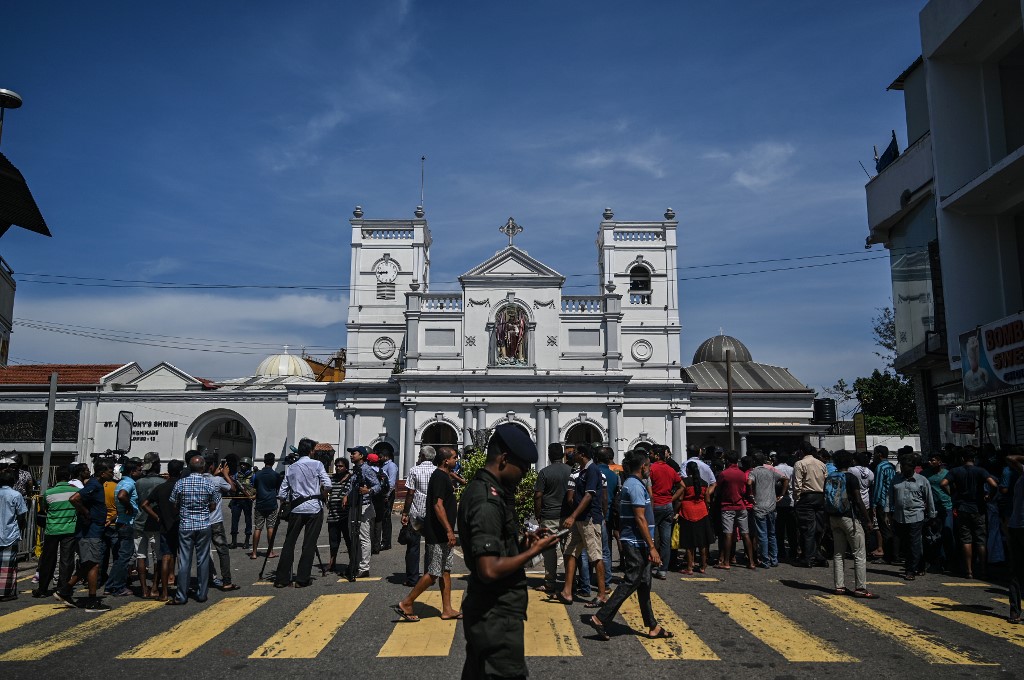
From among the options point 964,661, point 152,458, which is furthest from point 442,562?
point 152,458

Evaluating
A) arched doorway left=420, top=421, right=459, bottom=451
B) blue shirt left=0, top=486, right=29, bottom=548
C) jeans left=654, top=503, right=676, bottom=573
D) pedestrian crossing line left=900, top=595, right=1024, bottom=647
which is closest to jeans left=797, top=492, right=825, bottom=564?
jeans left=654, top=503, right=676, bottom=573

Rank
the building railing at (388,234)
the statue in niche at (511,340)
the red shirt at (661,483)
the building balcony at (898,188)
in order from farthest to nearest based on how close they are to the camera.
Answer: the building railing at (388,234), the statue in niche at (511,340), the building balcony at (898,188), the red shirt at (661,483)

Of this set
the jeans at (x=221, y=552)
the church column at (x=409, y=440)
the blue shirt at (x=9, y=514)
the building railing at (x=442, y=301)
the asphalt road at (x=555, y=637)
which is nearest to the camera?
the asphalt road at (x=555, y=637)

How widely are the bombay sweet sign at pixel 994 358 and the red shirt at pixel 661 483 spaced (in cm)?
758

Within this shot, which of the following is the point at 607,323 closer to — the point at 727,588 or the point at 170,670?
the point at 727,588

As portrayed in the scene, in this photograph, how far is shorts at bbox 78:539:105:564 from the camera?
9.16m

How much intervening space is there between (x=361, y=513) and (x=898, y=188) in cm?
1658

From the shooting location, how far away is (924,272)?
1847cm

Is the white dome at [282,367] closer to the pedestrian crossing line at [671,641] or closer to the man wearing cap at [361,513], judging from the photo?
the man wearing cap at [361,513]

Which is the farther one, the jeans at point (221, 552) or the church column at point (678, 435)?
the church column at point (678, 435)

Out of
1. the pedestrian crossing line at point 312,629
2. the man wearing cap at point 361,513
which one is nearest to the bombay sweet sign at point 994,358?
the man wearing cap at point 361,513

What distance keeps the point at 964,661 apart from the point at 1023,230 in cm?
1313

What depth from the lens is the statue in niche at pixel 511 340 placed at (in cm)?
3716

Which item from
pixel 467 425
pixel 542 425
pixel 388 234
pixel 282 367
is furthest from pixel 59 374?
pixel 542 425
